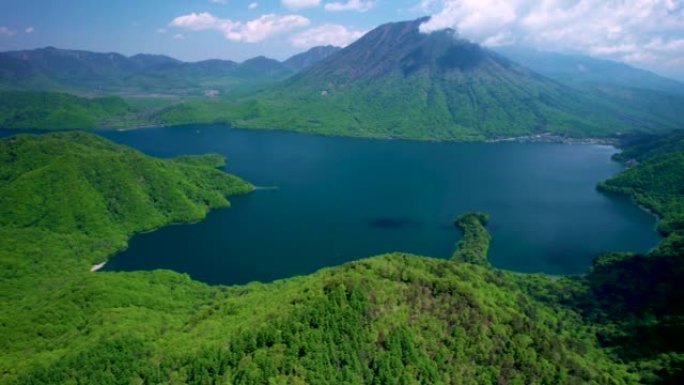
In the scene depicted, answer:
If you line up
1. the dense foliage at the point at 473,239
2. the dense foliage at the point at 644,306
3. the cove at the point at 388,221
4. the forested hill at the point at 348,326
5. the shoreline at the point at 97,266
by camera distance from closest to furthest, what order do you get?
the forested hill at the point at 348,326
the dense foliage at the point at 644,306
the shoreline at the point at 97,266
the dense foliage at the point at 473,239
the cove at the point at 388,221

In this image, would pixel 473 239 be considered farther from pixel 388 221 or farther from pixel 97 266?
pixel 97 266

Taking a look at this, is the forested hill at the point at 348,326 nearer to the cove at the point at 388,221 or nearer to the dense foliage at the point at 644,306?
the dense foliage at the point at 644,306

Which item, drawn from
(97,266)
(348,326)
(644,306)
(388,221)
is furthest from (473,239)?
(97,266)

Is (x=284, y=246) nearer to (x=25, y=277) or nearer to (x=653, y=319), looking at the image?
(x=25, y=277)

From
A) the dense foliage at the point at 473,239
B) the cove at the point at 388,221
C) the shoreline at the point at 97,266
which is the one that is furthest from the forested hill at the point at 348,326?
the cove at the point at 388,221

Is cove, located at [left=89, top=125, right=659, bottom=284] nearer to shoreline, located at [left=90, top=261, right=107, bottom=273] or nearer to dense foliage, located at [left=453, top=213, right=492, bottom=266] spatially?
shoreline, located at [left=90, top=261, right=107, bottom=273]

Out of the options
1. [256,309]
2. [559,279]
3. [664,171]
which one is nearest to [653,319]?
[559,279]
